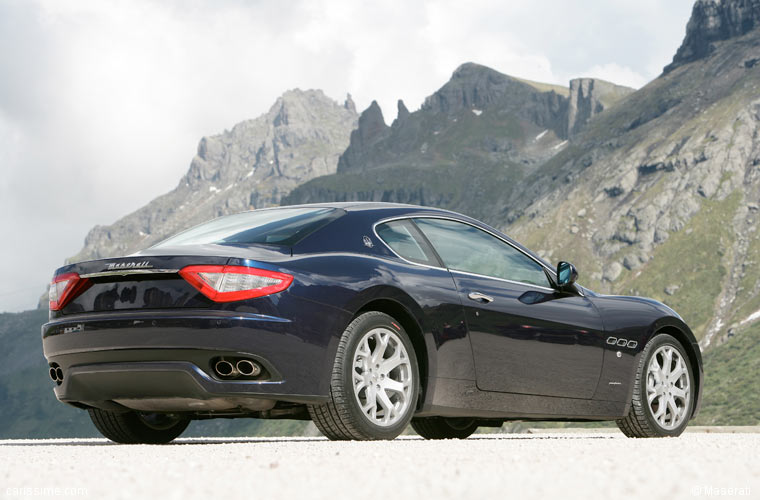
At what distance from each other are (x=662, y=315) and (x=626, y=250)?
192 m

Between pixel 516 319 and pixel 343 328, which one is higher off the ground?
pixel 343 328

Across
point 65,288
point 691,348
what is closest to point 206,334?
point 65,288

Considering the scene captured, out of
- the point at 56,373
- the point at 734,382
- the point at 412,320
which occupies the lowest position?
the point at 734,382

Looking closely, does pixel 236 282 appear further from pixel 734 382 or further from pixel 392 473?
pixel 734 382

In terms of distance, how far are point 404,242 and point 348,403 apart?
1.32 m

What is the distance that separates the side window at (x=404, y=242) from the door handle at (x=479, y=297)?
32 centimetres

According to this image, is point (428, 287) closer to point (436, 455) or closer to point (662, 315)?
point (436, 455)

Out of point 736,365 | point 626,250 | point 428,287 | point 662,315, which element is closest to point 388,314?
point 428,287

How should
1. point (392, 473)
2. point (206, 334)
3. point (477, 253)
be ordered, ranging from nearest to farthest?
point (392, 473)
point (206, 334)
point (477, 253)

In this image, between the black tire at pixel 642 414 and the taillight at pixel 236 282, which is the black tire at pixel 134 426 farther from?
the black tire at pixel 642 414

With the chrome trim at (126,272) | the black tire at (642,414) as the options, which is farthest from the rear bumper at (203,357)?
the black tire at (642,414)

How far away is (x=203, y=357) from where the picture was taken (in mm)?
4973

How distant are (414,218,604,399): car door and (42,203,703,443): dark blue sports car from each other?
0.01 meters

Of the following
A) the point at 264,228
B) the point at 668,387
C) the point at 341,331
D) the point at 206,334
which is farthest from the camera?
the point at 668,387
